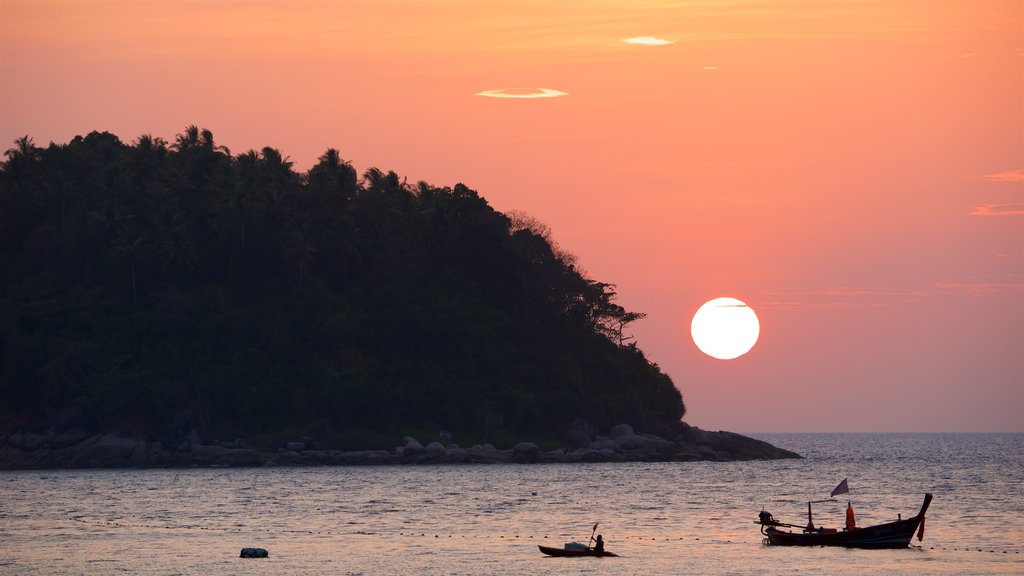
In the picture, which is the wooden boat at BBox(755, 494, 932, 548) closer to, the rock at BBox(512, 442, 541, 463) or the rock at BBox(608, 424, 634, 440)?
the rock at BBox(512, 442, 541, 463)

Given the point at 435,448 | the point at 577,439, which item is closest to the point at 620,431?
the point at 577,439

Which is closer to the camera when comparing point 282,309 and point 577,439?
point 577,439

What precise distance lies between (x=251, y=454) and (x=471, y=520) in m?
70.8

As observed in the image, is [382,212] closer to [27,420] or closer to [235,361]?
[235,361]

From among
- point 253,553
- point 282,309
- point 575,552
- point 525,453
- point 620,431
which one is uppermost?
point 282,309

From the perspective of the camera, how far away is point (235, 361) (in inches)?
6083

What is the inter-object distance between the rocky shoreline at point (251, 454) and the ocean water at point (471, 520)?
8.24m

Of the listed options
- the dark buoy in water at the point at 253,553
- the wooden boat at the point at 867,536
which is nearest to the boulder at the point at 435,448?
the wooden boat at the point at 867,536

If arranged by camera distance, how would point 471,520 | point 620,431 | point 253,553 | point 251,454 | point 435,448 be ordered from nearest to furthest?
point 253,553, point 471,520, point 251,454, point 435,448, point 620,431

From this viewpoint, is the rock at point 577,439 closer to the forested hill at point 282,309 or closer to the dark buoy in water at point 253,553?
the forested hill at point 282,309

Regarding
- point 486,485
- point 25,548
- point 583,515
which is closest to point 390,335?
point 486,485

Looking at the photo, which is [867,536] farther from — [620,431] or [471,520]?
[620,431]

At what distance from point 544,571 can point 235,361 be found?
106237 millimetres

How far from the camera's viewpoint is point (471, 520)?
249ft
